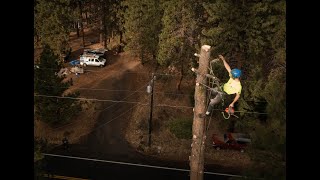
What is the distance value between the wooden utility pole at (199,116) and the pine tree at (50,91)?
59.4 ft

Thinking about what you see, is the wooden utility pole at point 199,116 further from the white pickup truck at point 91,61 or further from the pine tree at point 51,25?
the white pickup truck at point 91,61

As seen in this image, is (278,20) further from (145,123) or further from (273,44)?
(145,123)

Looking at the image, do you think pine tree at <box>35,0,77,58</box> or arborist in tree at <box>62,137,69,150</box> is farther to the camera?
pine tree at <box>35,0,77,58</box>

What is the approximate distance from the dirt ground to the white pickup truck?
749mm

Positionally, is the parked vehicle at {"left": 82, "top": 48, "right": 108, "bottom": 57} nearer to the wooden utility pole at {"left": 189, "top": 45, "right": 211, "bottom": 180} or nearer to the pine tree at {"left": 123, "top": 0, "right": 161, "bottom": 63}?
the pine tree at {"left": 123, "top": 0, "right": 161, "bottom": 63}

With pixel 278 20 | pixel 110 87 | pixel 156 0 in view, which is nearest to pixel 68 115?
pixel 110 87

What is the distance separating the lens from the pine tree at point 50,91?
25844 mm

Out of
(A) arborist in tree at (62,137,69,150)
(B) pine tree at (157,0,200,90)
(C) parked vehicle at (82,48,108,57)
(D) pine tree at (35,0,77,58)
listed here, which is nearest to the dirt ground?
(A) arborist in tree at (62,137,69,150)

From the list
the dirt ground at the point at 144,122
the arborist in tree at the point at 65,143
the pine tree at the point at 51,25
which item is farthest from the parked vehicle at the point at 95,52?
the arborist in tree at the point at 65,143

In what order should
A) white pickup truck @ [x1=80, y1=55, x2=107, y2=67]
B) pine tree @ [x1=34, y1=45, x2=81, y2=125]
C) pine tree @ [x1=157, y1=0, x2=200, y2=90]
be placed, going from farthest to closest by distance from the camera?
white pickup truck @ [x1=80, y1=55, x2=107, y2=67] < pine tree @ [x1=157, y1=0, x2=200, y2=90] < pine tree @ [x1=34, y1=45, x2=81, y2=125]

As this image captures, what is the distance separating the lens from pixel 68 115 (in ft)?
92.7

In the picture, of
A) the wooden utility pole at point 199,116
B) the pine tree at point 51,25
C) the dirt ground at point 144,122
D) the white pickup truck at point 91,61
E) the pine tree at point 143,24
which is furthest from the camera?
the white pickup truck at point 91,61

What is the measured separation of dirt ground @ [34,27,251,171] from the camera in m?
26.5

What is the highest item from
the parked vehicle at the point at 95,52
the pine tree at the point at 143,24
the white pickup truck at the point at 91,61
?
the pine tree at the point at 143,24
